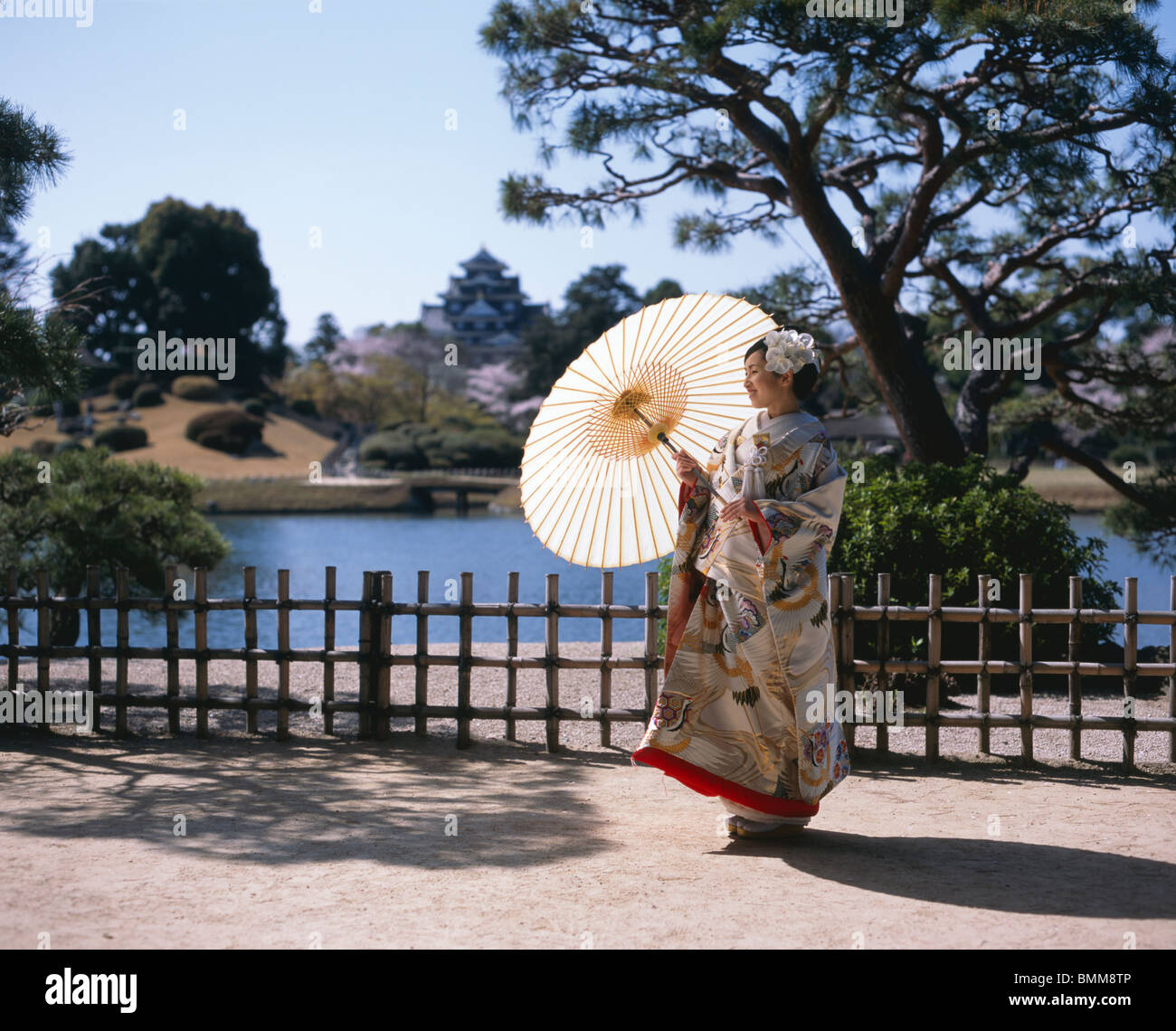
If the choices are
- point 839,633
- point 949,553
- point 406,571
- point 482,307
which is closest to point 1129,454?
point 406,571

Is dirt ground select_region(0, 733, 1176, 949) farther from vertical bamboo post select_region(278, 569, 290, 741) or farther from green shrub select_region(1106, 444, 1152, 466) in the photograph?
green shrub select_region(1106, 444, 1152, 466)

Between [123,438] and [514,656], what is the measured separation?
106 feet

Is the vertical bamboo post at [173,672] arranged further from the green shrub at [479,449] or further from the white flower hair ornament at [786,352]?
the green shrub at [479,449]

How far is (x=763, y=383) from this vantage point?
3.64m

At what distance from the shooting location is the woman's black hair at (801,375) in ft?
11.8

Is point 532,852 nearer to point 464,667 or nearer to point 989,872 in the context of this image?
point 989,872

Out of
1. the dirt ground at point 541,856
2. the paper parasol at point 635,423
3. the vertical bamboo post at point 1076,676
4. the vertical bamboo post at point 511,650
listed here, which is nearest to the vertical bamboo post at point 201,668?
the dirt ground at point 541,856

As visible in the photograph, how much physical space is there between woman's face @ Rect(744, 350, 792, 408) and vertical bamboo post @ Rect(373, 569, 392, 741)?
91.8 inches

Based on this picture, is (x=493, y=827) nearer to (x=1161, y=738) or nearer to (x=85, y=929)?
(x=85, y=929)

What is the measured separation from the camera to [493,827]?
3881 millimetres

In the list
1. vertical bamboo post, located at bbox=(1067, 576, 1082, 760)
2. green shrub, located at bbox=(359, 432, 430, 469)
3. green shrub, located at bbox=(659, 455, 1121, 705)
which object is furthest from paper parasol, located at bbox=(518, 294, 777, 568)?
green shrub, located at bbox=(359, 432, 430, 469)

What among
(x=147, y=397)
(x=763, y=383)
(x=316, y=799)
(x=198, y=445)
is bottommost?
(x=316, y=799)

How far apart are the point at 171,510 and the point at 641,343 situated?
588 cm

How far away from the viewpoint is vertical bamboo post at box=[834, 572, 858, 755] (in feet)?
16.1
